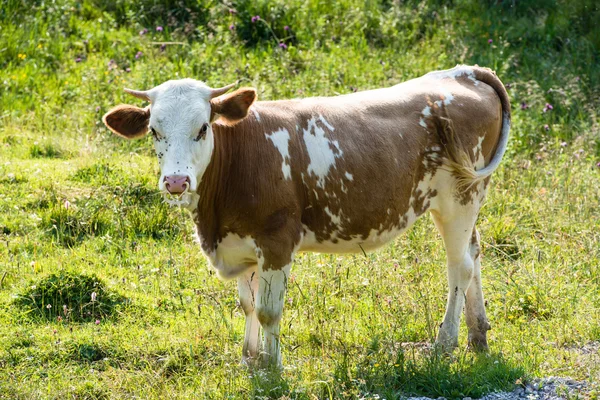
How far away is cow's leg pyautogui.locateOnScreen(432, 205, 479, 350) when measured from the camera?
7.00 metres

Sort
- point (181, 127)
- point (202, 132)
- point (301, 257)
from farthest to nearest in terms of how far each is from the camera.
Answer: point (301, 257), point (202, 132), point (181, 127)

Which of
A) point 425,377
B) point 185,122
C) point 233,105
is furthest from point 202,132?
point 425,377

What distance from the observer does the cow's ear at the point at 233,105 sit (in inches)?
237

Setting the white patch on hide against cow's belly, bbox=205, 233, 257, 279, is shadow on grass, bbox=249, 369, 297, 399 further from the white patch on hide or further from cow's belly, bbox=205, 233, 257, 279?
the white patch on hide

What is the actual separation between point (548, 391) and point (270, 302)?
196cm

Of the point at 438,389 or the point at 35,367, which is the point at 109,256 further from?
the point at 438,389

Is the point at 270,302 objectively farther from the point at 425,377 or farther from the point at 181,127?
the point at 181,127

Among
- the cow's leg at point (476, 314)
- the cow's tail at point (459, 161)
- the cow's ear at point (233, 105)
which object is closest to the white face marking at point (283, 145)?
the cow's ear at point (233, 105)

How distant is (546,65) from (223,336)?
7531 mm

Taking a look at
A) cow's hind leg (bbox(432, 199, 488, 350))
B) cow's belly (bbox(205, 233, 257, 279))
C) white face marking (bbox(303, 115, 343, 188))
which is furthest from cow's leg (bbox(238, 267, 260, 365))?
cow's hind leg (bbox(432, 199, 488, 350))

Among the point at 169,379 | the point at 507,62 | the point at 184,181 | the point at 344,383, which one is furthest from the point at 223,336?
the point at 507,62

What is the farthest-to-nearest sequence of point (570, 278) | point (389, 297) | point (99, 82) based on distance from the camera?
point (99, 82) → point (570, 278) → point (389, 297)

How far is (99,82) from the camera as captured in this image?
A: 1134 centimetres

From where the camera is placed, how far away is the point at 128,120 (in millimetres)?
6301
